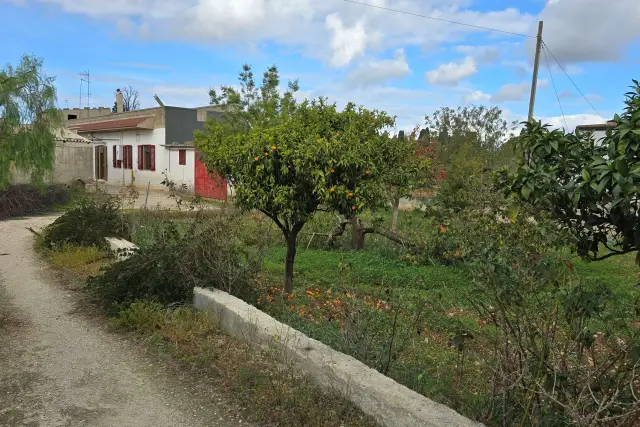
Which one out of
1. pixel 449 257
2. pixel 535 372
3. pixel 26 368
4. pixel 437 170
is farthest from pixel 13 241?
pixel 437 170

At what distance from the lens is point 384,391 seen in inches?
131

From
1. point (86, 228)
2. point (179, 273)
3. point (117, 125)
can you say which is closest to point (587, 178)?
point (179, 273)

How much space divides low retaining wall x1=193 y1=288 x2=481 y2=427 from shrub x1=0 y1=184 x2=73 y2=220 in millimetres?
13293

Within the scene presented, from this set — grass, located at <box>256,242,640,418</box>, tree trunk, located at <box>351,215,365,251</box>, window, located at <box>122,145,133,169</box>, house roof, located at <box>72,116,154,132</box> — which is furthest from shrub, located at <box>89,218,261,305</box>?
window, located at <box>122,145,133,169</box>

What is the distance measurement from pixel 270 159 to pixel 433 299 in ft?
9.45

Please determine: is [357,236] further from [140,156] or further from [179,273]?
[140,156]

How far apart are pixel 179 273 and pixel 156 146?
2484cm

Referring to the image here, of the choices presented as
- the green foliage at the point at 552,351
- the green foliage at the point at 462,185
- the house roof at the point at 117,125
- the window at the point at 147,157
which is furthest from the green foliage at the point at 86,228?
the house roof at the point at 117,125

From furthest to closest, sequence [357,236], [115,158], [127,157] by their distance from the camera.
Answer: [115,158] → [127,157] → [357,236]

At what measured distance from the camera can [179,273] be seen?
596cm

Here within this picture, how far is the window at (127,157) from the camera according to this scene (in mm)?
31281

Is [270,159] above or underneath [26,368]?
above

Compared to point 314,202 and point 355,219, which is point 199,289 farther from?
point 355,219

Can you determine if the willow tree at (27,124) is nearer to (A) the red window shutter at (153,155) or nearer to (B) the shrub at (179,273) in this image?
(B) the shrub at (179,273)
